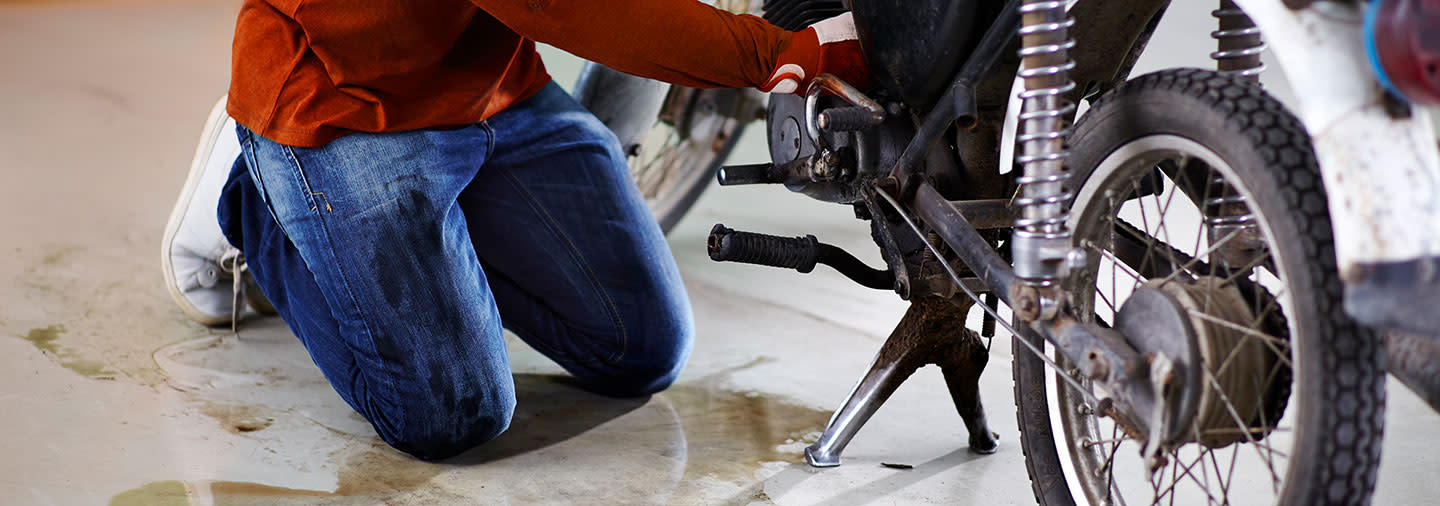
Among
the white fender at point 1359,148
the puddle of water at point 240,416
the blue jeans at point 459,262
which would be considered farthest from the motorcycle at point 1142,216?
the puddle of water at point 240,416

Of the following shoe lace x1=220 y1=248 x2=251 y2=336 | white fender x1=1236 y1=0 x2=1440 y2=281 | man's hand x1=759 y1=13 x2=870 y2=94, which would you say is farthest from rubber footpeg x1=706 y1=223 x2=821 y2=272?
shoe lace x1=220 y1=248 x2=251 y2=336

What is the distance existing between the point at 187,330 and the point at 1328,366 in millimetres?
1715

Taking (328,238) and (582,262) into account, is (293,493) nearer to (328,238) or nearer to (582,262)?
(328,238)

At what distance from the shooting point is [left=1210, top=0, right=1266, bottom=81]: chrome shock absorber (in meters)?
1.05

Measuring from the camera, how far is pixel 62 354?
1706 millimetres

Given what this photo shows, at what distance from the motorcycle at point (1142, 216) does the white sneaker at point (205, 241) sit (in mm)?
926

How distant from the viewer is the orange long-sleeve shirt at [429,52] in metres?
1.15

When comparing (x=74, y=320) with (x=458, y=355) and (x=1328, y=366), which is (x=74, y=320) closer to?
(x=458, y=355)

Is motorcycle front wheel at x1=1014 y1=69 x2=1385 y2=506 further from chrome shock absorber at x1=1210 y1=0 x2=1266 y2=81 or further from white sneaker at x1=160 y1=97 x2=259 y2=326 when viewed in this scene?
white sneaker at x1=160 y1=97 x2=259 y2=326

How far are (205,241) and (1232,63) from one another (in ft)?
5.06

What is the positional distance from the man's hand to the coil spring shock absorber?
364mm

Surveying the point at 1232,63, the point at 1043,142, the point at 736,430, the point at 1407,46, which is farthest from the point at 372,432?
the point at 1407,46

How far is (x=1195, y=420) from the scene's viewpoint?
871mm

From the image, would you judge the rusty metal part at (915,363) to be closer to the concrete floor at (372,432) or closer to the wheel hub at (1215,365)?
the concrete floor at (372,432)
